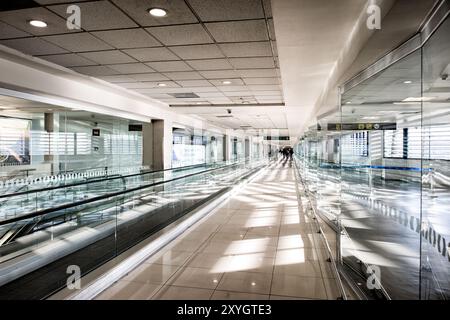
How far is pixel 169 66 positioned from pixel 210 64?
2.18 ft

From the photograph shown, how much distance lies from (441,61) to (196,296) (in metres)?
4.78

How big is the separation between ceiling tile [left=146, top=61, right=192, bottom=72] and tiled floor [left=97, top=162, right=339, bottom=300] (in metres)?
2.71

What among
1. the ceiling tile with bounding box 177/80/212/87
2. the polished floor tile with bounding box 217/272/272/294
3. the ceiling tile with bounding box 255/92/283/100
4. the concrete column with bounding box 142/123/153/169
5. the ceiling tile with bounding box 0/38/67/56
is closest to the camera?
the polished floor tile with bounding box 217/272/272/294

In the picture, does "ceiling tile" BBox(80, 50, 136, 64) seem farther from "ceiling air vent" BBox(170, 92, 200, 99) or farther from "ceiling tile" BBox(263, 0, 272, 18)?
"ceiling air vent" BBox(170, 92, 200, 99)

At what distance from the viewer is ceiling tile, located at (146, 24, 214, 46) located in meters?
3.35

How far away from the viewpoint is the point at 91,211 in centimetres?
448

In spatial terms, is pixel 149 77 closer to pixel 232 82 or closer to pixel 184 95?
pixel 232 82

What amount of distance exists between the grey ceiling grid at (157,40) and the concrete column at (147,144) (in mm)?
3915

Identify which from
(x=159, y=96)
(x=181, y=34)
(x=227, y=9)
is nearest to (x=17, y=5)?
(x=181, y=34)

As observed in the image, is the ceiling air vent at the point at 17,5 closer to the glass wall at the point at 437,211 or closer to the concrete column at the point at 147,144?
the glass wall at the point at 437,211

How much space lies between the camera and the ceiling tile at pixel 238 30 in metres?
3.25

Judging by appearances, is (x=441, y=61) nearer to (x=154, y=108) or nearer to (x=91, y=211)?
(x=91, y=211)

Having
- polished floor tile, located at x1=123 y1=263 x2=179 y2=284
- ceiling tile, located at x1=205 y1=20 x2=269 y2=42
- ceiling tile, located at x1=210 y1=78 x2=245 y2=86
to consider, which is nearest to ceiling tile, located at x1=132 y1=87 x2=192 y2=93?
ceiling tile, located at x1=210 y1=78 x2=245 y2=86

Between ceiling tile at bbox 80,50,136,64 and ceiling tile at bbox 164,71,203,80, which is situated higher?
ceiling tile at bbox 164,71,203,80
